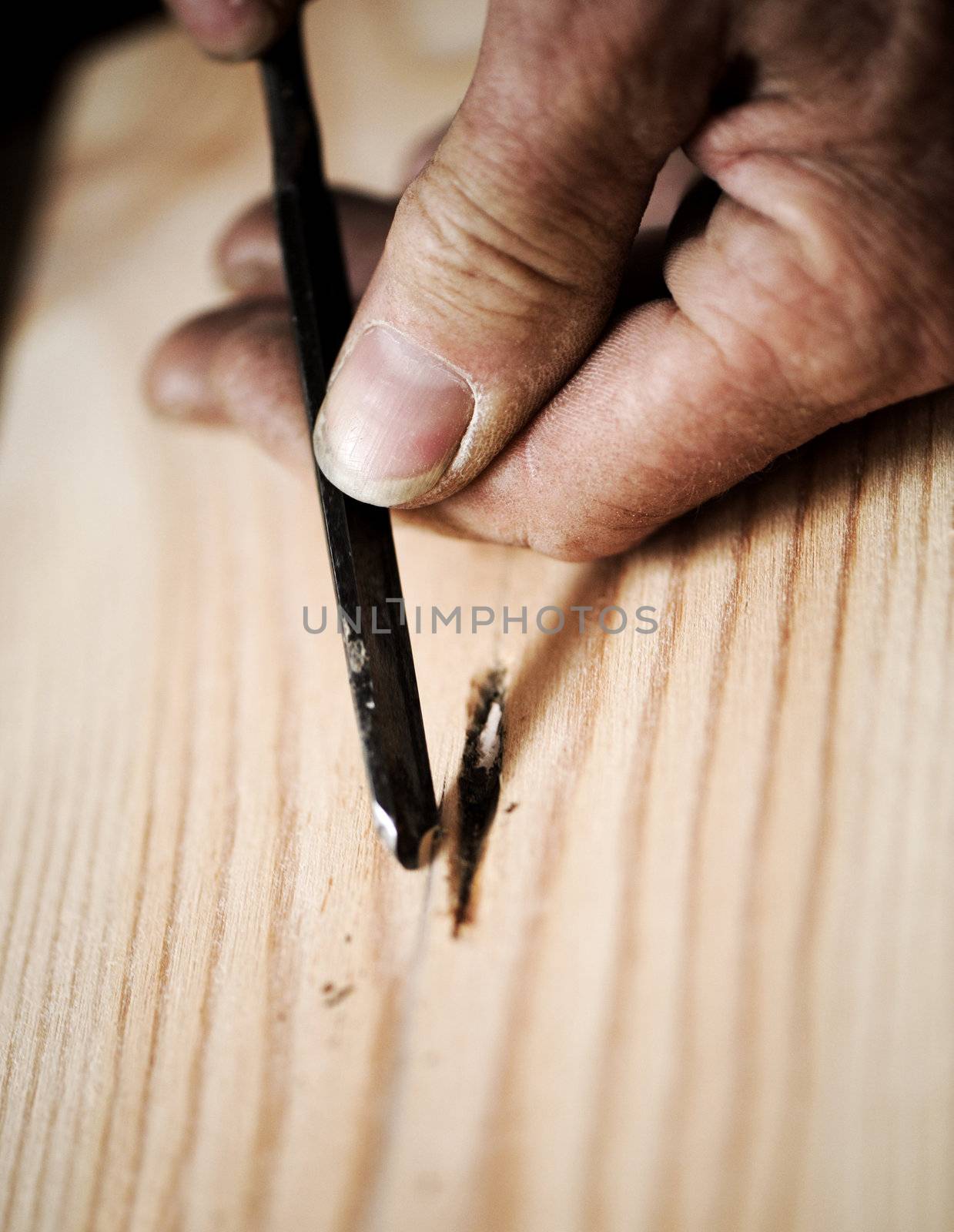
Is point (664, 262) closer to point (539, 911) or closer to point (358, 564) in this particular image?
point (358, 564)

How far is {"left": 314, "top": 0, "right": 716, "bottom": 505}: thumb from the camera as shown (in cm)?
41

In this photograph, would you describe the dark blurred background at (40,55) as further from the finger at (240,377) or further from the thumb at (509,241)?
Answer: the thumb at (509,241)

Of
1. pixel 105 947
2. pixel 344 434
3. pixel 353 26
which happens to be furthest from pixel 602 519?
pixel 353 26

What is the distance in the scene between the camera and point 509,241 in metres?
0.46

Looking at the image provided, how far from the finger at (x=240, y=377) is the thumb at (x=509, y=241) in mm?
164

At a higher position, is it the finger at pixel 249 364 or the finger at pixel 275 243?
the finger at pixel 275 243

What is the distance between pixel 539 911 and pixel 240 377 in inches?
18.3

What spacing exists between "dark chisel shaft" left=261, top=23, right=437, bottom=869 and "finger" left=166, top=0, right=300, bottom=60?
0.40 feet

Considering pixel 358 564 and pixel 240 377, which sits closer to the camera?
pixel 358 564

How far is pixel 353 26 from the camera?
1.13 m

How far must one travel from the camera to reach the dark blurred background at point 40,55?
50.9 inches

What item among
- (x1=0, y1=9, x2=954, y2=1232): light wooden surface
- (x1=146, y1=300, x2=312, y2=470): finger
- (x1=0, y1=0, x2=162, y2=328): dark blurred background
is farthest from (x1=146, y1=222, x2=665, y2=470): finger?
(x1=0, y1=0, x2=162, y2=328): dark blurred background

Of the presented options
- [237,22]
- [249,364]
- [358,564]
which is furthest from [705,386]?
[237,22]

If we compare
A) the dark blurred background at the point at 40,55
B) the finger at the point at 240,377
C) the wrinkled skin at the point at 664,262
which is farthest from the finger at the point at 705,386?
the dark blurred background at the point at 40,55
